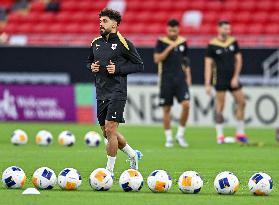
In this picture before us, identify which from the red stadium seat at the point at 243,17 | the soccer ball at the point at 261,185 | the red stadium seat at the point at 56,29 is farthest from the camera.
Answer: the red stadium seat at the point at 56,29

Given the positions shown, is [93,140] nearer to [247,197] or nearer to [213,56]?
[213,56]

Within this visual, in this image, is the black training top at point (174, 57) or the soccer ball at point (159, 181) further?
the black training top at point (174, 57)

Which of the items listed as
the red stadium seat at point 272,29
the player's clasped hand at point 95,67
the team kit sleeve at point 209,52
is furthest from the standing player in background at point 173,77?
the red stadium seat at point 272,29

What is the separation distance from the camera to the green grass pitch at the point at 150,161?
1127 centimetres

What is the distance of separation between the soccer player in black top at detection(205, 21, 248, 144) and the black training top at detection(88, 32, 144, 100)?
773 cm

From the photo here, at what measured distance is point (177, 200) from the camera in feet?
36.7

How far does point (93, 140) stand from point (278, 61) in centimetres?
786

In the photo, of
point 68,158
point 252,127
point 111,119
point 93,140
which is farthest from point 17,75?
point 111,119

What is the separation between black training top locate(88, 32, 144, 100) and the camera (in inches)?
541

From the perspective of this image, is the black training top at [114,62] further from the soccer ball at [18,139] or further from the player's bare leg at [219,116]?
the player's bare leg at [219,116]

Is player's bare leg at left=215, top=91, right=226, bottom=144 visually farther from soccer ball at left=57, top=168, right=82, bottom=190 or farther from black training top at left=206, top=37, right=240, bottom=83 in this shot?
soccer ball at left=57, top=168, right=82, bottom=190

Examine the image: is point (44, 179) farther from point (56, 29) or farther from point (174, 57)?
point (56, 29)

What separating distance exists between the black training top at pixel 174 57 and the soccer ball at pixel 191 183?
842 centimetres

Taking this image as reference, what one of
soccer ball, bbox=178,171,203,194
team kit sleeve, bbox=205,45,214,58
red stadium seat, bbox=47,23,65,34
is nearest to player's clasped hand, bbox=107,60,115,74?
soccer ball, bbox=178,171,203,194
